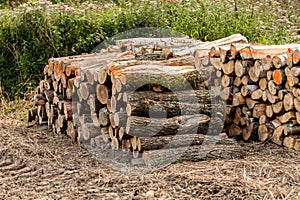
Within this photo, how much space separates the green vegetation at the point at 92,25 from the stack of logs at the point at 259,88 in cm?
273

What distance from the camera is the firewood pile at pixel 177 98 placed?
14.6 ft

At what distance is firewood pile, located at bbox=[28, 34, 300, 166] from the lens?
4453 millimetres

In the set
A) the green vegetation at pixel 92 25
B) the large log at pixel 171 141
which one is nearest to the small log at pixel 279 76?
the large log at pixel 171 141

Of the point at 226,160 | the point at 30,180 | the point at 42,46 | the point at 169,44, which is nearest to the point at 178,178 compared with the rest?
the point at 226,160

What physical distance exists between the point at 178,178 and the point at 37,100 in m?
2.69

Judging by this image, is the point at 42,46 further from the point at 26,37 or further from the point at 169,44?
the point at 169,44

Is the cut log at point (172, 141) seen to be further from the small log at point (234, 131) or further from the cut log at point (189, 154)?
the small log at point (234, 131)

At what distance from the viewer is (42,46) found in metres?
7.50

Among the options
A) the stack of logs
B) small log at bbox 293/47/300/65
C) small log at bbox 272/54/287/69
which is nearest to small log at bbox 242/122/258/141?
the stack of logs

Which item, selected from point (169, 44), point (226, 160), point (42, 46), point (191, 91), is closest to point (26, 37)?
point (42, 46)

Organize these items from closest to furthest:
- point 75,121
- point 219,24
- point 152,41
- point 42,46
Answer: point 75,121 < point 152,41 < point 42,46 < point 219,24

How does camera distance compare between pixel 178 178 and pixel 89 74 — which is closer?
pixel 178 178

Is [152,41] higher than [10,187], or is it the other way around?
[152,41]

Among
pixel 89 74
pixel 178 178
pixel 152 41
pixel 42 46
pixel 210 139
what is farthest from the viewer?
pixel 42 46
